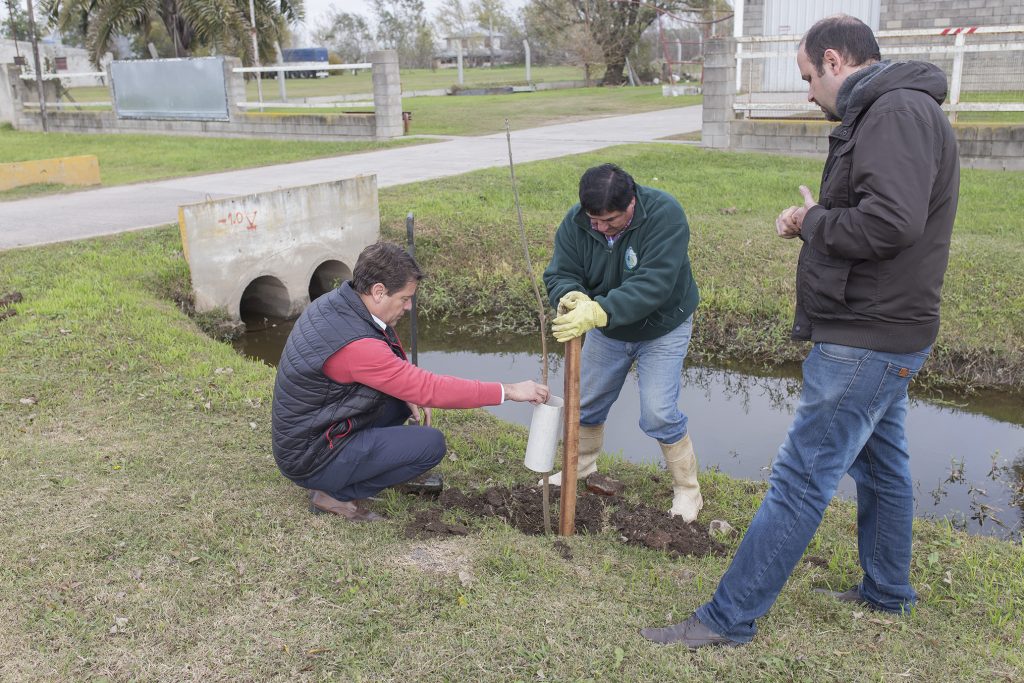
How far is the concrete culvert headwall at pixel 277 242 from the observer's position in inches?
308

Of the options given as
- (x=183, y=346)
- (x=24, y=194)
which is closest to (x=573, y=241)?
(x=183, y=346)

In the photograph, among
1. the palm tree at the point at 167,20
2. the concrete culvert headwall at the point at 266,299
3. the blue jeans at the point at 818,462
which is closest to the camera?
the blue jeans at the point at 818,462

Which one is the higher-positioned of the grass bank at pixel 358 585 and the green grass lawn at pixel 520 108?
the green grass lawn at pixel 520 108

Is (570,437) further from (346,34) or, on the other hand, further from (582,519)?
(346,34)

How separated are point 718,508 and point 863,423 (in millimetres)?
1720

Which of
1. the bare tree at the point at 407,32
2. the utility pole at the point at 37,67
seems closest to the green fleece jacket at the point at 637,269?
the utility pole at the point at 37,67

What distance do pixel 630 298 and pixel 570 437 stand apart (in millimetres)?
647

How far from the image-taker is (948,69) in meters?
16.5

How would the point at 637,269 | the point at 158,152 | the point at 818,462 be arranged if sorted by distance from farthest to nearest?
the point at 158,152, the point at 637,269, the point at 818,462

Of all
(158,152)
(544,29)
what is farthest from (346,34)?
(158,152)

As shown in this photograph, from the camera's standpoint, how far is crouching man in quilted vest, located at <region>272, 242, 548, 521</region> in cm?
355

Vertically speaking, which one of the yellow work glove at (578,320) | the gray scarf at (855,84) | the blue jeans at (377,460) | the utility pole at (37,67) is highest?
the utility pole at (37,67)

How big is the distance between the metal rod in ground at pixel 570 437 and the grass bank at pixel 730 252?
13.0ft

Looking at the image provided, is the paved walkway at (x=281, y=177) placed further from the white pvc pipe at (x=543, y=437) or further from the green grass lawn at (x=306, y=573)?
the white pvc pipe at (x=543, y=437)
